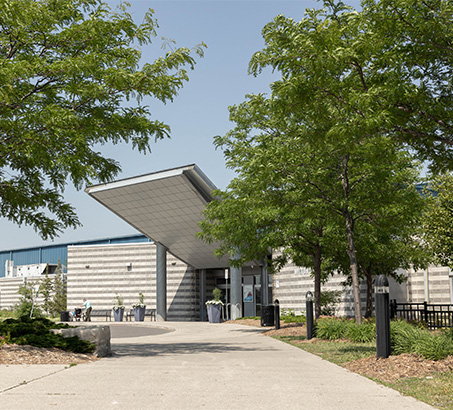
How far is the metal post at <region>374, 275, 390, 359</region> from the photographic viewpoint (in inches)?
405

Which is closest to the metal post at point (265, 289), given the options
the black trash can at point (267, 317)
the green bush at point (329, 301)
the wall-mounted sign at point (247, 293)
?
the wall-mounted sign at point (247, 293)

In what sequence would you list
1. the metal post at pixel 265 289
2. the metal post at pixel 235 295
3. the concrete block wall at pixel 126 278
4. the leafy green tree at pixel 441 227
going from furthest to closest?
the concrete block wall at pixel 126 278 → the metal post at pixel 265 289 → the metal post at pixel 235 295 → the leafy green tree at pixel 441 227

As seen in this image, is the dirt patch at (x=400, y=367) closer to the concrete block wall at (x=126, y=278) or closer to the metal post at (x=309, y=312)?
the metal post at (x=309, y=312)

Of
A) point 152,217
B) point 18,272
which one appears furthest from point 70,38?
point 18,272

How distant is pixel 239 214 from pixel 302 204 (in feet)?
20.6

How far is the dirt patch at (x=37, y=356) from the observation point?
35.8 feet

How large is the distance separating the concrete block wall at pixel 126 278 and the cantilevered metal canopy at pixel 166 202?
4.53 m

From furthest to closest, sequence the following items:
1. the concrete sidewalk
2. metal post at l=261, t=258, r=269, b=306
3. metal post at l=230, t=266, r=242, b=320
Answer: metal post at l=261, t=258, r=269, b=306 < metal post at l=230, t=266, r=242, b=320 < the concrete sidewalk

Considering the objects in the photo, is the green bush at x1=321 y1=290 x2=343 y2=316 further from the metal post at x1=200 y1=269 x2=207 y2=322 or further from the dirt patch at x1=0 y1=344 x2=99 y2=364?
the dirt patch at x1=0 y1=344 x2=99 y2=364

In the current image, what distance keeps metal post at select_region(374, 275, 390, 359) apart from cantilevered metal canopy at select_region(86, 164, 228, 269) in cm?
2046

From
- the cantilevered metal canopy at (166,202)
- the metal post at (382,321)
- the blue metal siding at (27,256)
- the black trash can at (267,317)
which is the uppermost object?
the cantilevered metal canopy at (166,202)

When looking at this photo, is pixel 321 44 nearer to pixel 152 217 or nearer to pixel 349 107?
pixel 349 107

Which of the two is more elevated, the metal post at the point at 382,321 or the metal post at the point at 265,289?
the metal post at the point at 382,321

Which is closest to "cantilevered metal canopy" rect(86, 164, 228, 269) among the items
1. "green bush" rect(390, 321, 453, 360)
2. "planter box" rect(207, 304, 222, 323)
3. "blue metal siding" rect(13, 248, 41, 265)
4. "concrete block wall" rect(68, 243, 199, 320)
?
"planter box" rect(207, 304, 222, 323)
